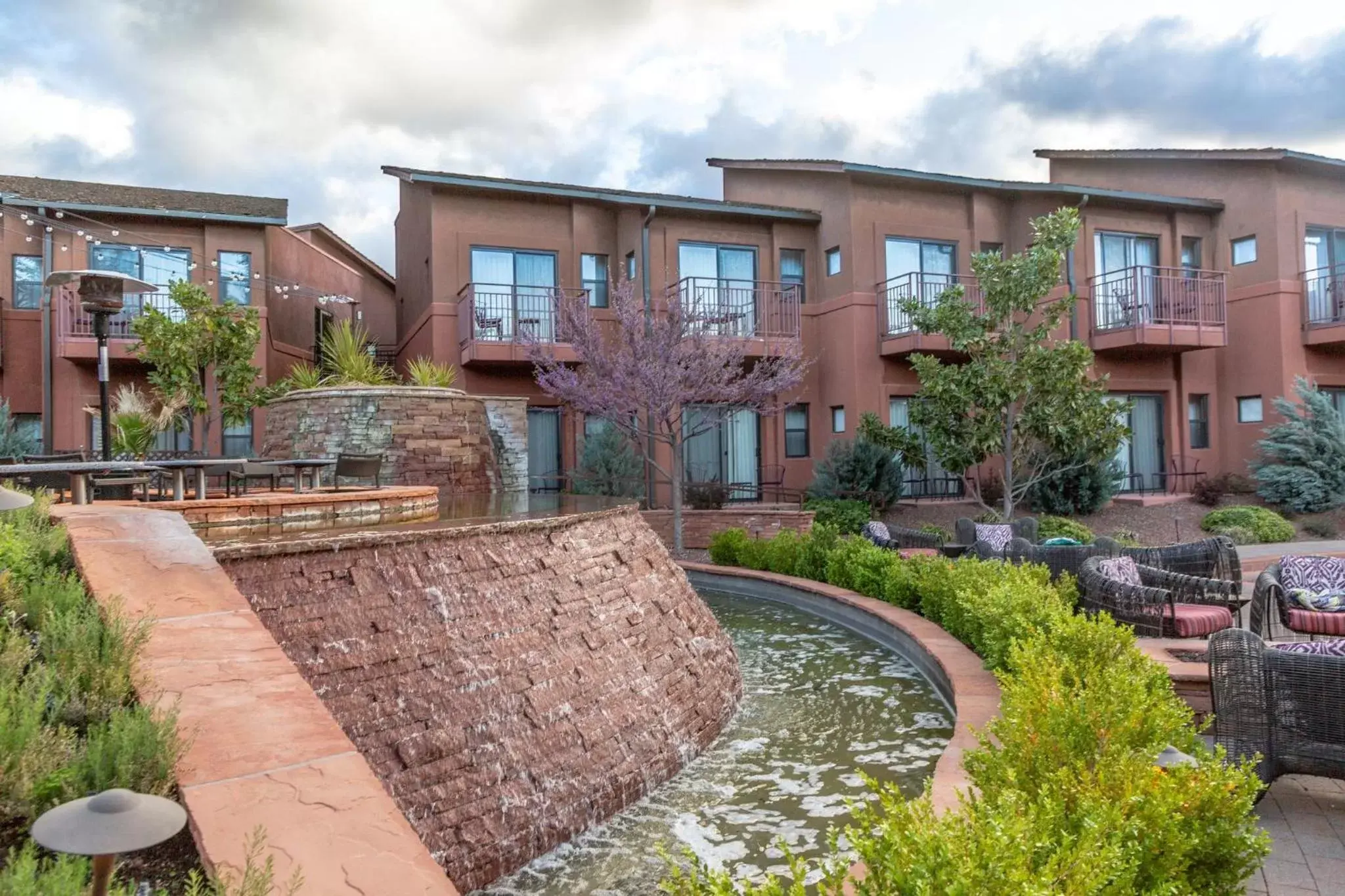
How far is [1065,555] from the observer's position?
8.72m

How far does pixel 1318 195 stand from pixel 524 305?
17890 millimetres

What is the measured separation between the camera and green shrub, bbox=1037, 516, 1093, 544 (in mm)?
13477

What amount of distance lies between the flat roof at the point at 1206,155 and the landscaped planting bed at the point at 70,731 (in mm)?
22410

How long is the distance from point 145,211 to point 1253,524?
71.7ft

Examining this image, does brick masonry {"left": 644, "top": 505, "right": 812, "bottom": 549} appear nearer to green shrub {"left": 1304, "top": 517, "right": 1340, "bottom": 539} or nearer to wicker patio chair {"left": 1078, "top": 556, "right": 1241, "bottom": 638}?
wicker patio chair {"left": 1078, "top": 556, "right": 1241, "bottom": 638}

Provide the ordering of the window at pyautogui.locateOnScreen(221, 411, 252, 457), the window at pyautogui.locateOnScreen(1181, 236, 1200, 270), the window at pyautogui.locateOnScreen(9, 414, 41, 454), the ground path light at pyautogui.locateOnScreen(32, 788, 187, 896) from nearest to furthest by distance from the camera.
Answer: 1. the ground path light at pyautogui.locateOnScreen(32, 788, 187, 896)
2. the window at pyautogui.locateOnScreen(9, 414, 41, 454)
3. the window at pyautogui.locateOnScreen(221, 411, 252, 457)
4. the window at pyautogui.locateOnScreen(1181, 236, 1200, 270)

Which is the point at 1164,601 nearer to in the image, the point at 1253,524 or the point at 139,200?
the point at 1253,524

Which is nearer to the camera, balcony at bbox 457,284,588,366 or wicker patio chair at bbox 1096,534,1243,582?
wicker patio chair at bbox 1096,534,1243,582

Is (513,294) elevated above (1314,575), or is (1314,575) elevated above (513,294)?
(513,294)

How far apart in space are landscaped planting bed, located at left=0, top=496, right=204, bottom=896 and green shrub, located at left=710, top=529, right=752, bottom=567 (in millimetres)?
10183

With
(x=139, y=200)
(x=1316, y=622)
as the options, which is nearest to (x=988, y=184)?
(x=1316, y=622)

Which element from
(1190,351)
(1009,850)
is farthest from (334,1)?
(1190,351)

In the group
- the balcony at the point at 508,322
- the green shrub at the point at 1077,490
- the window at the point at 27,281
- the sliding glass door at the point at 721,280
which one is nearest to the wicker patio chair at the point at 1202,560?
the green shrub at the point at 1077,490

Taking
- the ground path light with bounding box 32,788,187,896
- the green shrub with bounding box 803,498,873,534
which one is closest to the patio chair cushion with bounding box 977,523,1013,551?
the green shrub with bounding box 803,498,873,534
